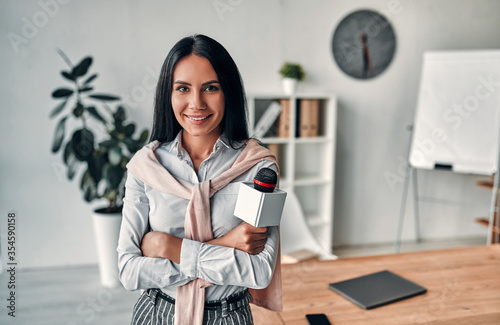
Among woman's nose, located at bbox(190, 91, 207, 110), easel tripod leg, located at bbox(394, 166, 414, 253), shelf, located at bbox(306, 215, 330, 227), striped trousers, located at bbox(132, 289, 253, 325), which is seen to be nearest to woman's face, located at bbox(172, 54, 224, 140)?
woman's nose, located at bbox(190, 91, 207, 110)

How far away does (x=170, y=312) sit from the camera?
1007 mm

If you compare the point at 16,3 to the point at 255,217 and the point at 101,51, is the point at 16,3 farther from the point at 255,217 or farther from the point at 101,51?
the point at 255,217

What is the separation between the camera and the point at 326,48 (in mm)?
3779

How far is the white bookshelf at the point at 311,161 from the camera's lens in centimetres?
357

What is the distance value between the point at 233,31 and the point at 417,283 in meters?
2.66

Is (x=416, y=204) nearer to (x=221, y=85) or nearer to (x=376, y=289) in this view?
(x=376, y=289)

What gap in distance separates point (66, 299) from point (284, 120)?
222cm

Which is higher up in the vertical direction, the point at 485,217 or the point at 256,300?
the point at 256,300

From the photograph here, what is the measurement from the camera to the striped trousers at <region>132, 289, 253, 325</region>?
3.27ft

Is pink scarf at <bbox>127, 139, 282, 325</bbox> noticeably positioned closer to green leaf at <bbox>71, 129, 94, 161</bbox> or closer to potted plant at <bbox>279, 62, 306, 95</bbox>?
green leaf at <bbox>71, 129, 94, 161</bbox>

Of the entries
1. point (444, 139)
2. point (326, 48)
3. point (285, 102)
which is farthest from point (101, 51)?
point (444, 139)

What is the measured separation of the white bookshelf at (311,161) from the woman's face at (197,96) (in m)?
2.44

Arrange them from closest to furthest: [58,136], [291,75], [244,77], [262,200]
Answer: [262,200] → [58,136] → [291,75] → [244,77]

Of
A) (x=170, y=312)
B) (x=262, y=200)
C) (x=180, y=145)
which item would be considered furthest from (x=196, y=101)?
(x=170, y=312)
